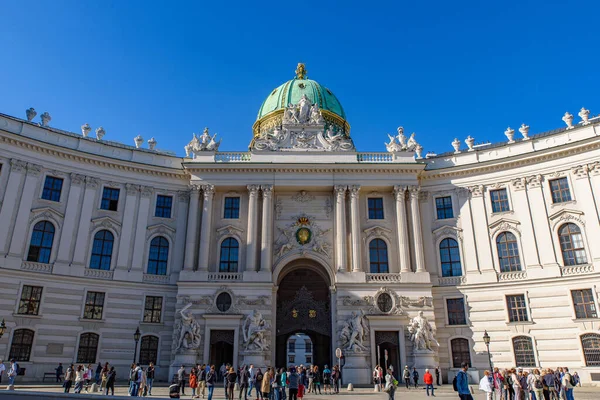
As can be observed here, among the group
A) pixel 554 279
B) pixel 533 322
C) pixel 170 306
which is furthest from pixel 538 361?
pixel 170 306

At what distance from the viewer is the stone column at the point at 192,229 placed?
36562 mm

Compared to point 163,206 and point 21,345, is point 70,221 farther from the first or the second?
point 21,345

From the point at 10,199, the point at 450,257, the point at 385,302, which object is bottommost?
the point at 385,302

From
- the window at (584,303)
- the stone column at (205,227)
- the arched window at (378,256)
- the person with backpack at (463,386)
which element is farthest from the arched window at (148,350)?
the window at (584,303)

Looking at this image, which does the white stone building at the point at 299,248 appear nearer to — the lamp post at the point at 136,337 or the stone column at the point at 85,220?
the stone column at the point at 85,220

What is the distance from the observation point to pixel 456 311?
3600 centimetres

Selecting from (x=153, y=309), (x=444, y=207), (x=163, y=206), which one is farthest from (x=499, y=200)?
(x=153, y=309)

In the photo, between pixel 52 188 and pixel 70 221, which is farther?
pixel 52 188

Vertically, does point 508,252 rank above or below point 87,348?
above

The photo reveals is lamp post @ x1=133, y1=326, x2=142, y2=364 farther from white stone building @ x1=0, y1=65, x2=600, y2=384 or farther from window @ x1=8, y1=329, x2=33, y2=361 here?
window @ x1=8, y1=329, x2=33, y2=361

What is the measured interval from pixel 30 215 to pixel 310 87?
30745mm

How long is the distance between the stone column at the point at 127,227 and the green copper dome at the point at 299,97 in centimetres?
1828

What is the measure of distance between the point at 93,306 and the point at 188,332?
314 inches

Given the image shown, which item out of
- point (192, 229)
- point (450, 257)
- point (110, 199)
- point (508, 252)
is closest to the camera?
point (508, 252)
